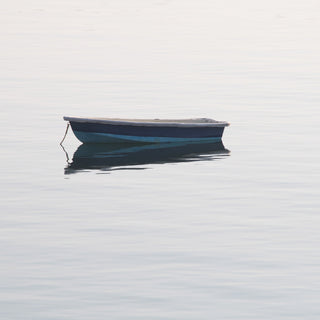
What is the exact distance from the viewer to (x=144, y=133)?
46656 millimetres

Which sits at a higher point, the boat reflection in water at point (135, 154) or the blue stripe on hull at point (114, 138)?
the blue stripe on hull at point (114, 138)

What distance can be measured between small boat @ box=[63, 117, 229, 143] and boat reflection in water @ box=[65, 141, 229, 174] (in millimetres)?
268

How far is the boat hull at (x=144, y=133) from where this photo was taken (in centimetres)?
4634

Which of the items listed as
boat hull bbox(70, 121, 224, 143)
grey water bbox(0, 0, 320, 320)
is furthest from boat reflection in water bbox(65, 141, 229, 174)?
boat hull bbox(70, 121, 224, 143)

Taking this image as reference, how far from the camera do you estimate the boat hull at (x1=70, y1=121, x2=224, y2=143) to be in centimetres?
4634

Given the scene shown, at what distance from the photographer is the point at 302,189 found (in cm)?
3612

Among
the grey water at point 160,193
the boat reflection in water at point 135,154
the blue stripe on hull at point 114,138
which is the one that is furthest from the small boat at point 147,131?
the grey water at point 160,193

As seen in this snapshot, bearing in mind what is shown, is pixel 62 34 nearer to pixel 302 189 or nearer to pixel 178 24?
pixel 178 24

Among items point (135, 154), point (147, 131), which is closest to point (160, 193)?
point (135, 154)

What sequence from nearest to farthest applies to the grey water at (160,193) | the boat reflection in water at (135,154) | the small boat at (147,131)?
the grey water at (160,193), the boat reflection in water at (135,154), the small boat at (147,131)

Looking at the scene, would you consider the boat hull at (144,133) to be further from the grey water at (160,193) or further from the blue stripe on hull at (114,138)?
the grey water at (160,193)

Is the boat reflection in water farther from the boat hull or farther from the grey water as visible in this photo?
the boat hull

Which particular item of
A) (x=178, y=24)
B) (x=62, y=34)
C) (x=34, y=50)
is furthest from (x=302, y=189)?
(x=178, y=24)

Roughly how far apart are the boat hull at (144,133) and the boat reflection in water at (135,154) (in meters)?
0.25
